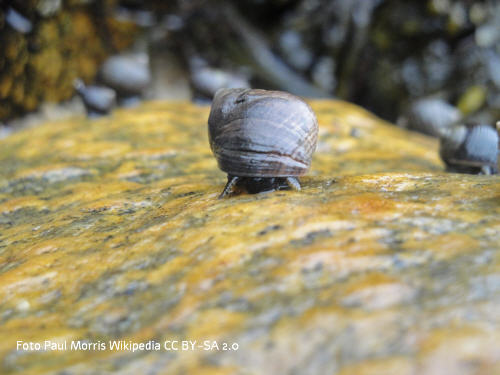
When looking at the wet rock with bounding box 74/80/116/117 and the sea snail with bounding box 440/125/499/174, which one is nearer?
the sea snail with bounding box 440/125/499/174

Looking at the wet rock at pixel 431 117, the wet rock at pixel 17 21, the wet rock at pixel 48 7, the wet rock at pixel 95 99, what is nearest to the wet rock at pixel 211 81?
the wet rock at pixel 95 99

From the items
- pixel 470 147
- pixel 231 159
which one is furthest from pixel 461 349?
pixel 470 147

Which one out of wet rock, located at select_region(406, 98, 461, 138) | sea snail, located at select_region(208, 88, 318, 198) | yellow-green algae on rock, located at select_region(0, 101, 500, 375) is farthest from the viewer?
wet rock, located at select_region(406, 98, 461, 138)

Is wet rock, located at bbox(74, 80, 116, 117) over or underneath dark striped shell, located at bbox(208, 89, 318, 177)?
underneath

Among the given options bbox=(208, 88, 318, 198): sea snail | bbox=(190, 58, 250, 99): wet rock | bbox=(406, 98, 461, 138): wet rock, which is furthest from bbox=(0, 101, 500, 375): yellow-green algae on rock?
bbox=(406, 98, 461, 138): wet rock

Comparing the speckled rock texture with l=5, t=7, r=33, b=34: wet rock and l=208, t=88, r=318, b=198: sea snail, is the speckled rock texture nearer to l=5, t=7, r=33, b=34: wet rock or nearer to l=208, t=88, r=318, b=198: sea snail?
l=5, t=7, r=33, b=34: wet rock

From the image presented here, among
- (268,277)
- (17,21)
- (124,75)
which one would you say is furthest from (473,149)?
(17,21)

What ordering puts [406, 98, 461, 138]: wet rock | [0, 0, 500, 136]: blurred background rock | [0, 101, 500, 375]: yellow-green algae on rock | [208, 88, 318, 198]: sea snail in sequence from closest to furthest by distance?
[0, 101, 500, 375]: yellow-green algae on rock, [208, 88, 318, 198]: sea snail, [0, 0, 500, 136]: blurred background rock, [406, 98, 461, 138]: wet rock
